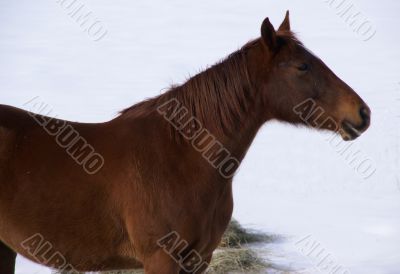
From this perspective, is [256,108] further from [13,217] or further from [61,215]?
[13,217]

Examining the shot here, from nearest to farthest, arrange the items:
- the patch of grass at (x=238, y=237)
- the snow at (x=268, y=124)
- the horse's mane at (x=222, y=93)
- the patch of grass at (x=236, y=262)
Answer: the horse's mane at (x=222, y=93) < the patch of grass at (x=236, y=262) < the patch of grass at (x=238, y=237) < the snow at (x=268, y=124)

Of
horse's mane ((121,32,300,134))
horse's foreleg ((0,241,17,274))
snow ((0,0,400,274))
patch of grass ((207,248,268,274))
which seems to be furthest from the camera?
snow ((0,0,400,274))

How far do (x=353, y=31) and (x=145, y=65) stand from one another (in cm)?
656

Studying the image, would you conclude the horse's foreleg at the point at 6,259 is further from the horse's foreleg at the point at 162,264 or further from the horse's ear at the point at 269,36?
the horse's ear at the point at 269,36

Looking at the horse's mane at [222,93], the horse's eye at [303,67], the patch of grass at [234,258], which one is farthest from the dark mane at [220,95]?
the patch of grass at [234,258]

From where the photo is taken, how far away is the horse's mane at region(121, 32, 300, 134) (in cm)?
370

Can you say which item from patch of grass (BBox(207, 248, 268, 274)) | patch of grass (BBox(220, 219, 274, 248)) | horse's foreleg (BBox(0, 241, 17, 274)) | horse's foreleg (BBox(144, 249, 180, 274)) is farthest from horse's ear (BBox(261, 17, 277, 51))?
patch of grass (BBox(220, 219, 274, 248))

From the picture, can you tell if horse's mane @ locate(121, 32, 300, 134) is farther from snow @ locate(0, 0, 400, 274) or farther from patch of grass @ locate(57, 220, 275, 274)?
patch of grass @ locate(57, 220, 275, 274)

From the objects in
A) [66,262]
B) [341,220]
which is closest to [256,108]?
[66,262]

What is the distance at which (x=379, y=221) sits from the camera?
7113mm

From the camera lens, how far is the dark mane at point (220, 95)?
370 cm

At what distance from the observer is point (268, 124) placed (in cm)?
530

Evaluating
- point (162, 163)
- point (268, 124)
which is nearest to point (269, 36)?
point (162, 163)

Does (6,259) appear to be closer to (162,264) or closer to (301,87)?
(162,264)
